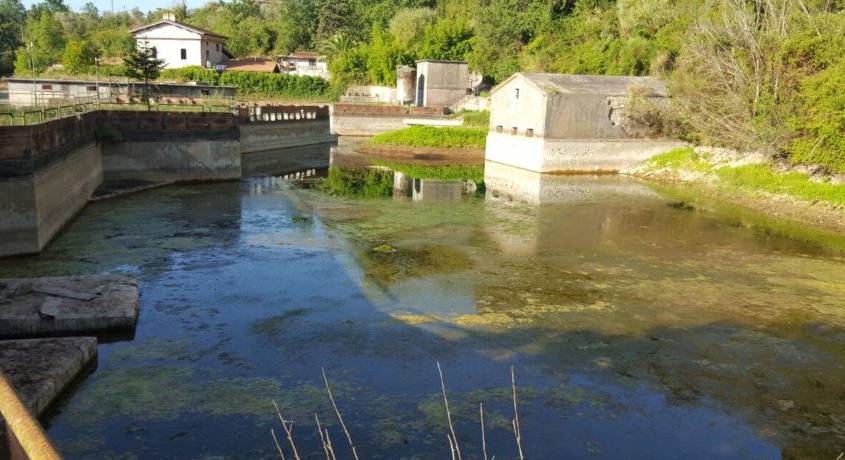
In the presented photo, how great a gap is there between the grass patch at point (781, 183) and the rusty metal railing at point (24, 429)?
25866mm

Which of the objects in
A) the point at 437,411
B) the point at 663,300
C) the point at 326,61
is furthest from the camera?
the point at 326,61

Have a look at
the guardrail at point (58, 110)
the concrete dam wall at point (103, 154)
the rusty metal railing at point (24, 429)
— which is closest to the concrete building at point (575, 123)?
the concrete dam wall at point (103, 154)

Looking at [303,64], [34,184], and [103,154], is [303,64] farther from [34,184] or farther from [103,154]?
[34,184]

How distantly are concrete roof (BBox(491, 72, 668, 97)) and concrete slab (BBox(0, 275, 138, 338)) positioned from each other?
75.4ft

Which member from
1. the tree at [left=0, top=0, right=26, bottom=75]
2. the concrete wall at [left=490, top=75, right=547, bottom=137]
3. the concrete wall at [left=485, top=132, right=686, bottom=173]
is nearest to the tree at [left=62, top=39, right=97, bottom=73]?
the tree at [left=0, top=0, right=26, bottom=75]

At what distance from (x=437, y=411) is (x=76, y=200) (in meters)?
14.7

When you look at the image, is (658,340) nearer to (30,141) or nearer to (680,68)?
(30,141)

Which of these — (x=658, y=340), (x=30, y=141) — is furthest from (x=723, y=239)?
(x=30, y=141)

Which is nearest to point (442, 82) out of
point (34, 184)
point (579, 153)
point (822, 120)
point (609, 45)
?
point (609, 45)

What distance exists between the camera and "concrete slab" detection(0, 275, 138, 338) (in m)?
10.4

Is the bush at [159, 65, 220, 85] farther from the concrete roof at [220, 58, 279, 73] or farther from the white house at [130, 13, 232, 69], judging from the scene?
the concrete roof at [220, 58, 279, 73]

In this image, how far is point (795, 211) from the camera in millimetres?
23141

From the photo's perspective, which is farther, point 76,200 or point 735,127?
point 735,127

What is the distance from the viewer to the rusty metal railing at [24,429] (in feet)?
5.66
